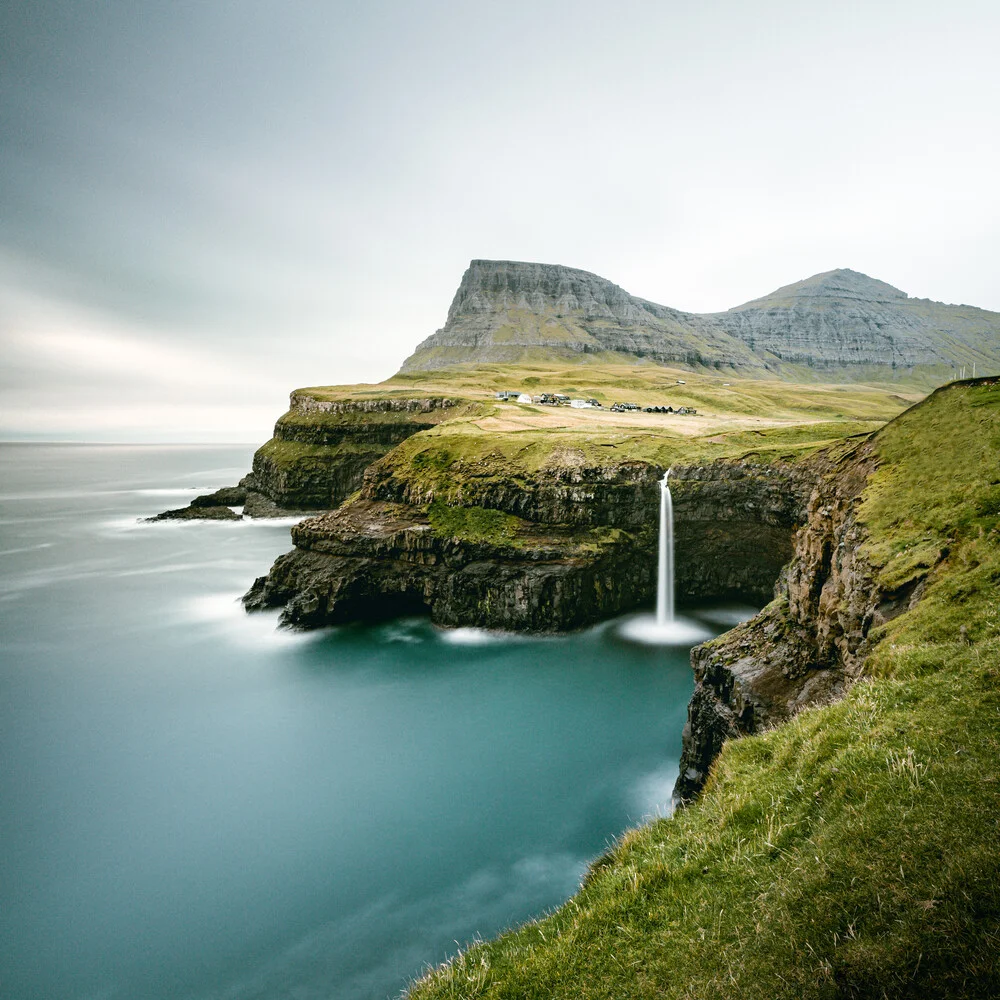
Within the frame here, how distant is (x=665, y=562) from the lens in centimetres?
4794

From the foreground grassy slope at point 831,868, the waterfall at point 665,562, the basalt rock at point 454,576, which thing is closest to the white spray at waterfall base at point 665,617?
the waterfall at point 665,562

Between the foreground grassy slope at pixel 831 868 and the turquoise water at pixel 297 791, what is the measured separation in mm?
10379

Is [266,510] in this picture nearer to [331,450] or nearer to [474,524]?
[331,450]

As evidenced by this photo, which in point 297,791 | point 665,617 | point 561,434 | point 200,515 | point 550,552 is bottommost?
point 297,791

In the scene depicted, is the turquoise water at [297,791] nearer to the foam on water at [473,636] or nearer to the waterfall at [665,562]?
the foam on water at [473,636]

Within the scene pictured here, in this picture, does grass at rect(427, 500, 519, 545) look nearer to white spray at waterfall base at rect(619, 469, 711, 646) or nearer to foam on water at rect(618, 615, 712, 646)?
foam on water at rect(618, 615, 712, 646)

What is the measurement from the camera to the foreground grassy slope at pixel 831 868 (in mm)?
5750

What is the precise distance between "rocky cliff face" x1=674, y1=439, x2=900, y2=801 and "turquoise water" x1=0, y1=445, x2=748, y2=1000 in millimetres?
7522

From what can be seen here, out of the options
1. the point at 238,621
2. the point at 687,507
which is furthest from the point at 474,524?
the point at 238,621

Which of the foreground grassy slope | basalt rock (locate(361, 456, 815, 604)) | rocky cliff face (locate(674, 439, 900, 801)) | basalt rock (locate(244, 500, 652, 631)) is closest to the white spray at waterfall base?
basalt rock (locate(361, 456, 815, 604))

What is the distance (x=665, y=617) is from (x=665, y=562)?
4.92 metres

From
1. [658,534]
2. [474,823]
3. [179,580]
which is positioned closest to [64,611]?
[179,580]

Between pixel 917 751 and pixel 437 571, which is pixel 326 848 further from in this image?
pixel 437 571

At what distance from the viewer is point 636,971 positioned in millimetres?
7207
